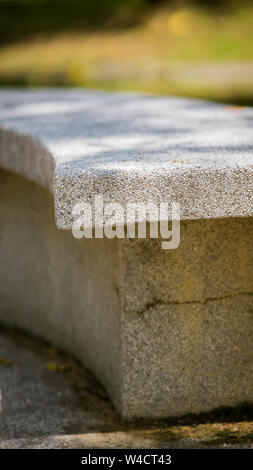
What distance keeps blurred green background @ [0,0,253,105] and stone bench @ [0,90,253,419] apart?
20.0 ft

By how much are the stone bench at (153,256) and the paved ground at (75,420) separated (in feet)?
0.21

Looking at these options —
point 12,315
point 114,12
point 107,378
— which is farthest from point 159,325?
point 114,12

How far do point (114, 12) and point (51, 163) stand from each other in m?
14.7

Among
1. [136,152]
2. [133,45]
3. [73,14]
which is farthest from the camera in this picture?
[73,14]

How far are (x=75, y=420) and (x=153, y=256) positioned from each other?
29.9 inches

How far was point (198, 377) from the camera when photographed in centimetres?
276

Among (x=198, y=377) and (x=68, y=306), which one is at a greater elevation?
(x=68, y=306)

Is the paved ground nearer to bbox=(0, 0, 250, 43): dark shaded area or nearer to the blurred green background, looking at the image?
the blurred green background

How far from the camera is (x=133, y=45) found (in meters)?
14.1

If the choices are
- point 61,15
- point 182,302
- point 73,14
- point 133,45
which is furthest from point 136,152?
point 61,15

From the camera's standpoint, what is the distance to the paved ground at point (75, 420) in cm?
261

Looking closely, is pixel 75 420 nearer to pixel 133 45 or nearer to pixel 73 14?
pixel 133 45

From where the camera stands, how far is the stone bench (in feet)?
7.23
